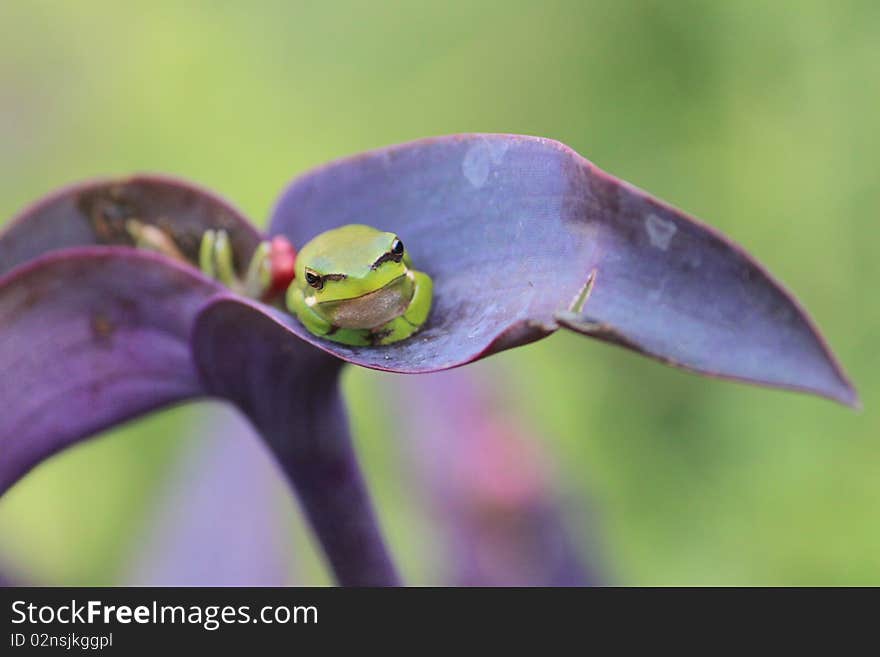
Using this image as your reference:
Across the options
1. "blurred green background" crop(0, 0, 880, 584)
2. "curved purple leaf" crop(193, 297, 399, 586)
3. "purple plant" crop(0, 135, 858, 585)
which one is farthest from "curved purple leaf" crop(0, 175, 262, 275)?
"blurred green background" crop(0, 0, 880, 584)

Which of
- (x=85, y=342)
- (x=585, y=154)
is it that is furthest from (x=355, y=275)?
(x=585, y=154)

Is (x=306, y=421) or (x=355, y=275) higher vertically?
(x=355, y=275)

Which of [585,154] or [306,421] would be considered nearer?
[306,421]

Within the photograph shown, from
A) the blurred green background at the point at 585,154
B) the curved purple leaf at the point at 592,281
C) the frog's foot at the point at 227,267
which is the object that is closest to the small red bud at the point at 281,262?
the frog's foot at the point at 227,267

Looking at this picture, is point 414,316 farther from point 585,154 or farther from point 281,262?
point 585,154

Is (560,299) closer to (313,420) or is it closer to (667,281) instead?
(667,281)

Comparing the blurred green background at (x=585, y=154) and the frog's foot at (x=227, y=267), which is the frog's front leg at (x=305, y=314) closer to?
the frog's foot at (x=227, y=267)
